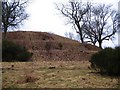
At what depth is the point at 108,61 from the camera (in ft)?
42.2

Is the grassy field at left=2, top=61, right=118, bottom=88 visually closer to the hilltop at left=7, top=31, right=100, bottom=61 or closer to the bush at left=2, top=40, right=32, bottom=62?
the bush at left=2, top=40, right=32, bottom=62

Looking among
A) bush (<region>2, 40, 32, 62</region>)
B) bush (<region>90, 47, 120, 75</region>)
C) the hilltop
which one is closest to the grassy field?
bush (<region>90, 47, 120, 75</region>)

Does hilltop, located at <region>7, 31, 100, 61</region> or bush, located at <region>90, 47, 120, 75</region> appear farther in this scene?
hilltop, located at <region>7, 31, 100, 61</region>

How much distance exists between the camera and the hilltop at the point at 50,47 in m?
32.9

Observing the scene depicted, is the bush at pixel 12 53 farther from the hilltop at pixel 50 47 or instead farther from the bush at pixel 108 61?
the bush at pixel 108 61

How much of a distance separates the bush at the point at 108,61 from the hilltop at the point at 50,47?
1417 centimetres

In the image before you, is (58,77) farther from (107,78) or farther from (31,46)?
(31,46)

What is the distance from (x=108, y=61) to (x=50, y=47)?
25.8 meters

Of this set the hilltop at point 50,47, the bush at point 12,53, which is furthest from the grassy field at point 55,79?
the hilltop at point 50,47

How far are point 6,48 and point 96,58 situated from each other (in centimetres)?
887

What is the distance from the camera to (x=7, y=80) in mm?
12602

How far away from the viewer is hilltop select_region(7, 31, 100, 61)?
32875 millimetres

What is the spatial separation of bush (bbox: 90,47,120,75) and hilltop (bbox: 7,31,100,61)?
1417 cm

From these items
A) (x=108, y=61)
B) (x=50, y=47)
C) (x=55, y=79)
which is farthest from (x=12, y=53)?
(x=50, y=47)
